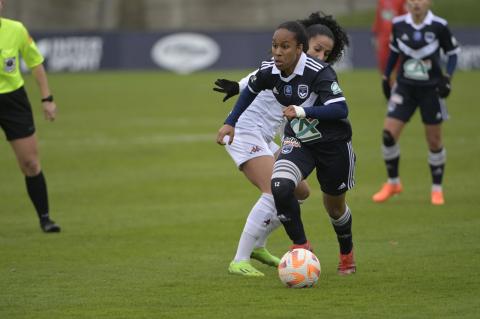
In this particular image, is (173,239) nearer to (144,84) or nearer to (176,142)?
(176,142)

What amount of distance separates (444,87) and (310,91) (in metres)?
4.73

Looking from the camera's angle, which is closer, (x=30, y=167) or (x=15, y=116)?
(x=15, y=116)

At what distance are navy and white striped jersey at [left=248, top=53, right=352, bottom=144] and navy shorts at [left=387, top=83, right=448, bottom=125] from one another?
4.68m

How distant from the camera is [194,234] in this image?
412 inches

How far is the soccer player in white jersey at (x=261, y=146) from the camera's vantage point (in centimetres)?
823

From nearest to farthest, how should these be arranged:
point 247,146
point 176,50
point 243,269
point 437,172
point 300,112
A: 1. point 300,112
2. point 243,269
3. point 247,146
4. point 437,172
5. point 176,50

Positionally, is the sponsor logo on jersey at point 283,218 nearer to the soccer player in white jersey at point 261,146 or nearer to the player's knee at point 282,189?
the player's knee at point 282,189

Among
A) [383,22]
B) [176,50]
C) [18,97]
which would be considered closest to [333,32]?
[18,97]

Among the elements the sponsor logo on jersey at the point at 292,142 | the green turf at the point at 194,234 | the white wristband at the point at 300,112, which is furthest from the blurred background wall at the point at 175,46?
the white wristband at the point at 300,112

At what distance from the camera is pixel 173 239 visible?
33.4ft

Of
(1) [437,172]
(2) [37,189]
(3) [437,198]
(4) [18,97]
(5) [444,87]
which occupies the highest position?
(4) [18,97]

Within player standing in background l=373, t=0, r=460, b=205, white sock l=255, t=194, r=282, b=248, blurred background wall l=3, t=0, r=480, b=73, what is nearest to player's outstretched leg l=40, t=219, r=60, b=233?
white sock l=255, t=194, r=282, b=248

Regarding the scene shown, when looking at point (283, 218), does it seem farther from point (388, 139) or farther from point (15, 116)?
point (388, 139)

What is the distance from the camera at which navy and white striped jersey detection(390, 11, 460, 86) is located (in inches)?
476
